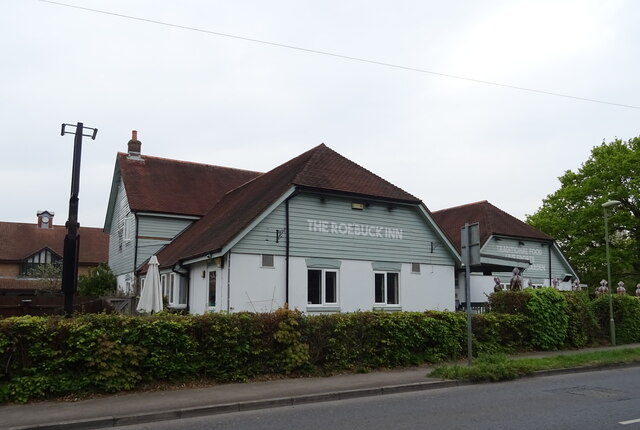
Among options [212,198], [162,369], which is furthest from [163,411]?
[212,198]

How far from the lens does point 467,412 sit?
837cm

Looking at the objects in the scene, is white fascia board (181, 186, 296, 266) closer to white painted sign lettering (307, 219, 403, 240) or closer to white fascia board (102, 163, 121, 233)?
white painted sign lettering (307, 219, 403, 240)

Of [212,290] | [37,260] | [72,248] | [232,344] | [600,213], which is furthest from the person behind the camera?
[37,260]

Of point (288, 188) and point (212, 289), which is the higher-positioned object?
point (288, 188)

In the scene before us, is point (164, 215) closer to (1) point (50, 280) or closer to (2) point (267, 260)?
(2) point (267, 260)

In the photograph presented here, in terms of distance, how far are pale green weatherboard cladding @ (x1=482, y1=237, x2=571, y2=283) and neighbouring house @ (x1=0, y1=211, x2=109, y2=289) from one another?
106ft

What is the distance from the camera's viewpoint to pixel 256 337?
11328 mm

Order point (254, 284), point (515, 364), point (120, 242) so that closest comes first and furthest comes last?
point (515, 364) < point (254, 284) < point (120, 242)

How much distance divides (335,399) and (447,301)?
478 inches

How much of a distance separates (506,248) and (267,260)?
17969 millimetres

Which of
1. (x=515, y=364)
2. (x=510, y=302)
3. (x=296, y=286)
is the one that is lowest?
(x=515, y=364)

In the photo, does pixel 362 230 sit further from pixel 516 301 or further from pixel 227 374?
pixel 227 374

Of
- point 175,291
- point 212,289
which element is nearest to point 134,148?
point 175,291

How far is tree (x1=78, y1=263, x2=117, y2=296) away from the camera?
2986 centimetres
